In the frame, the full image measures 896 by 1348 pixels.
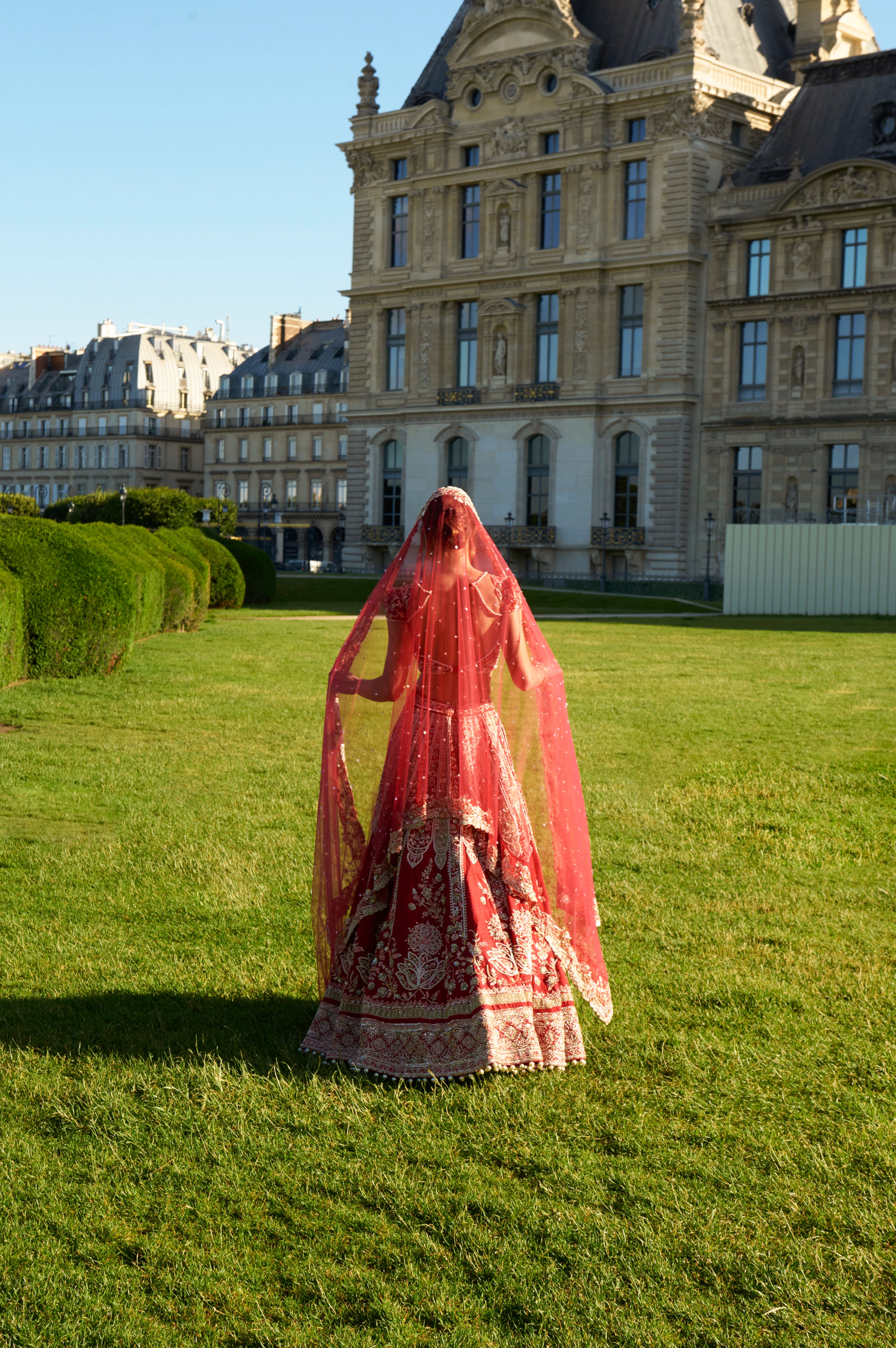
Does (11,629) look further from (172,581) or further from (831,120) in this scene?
(831,120)

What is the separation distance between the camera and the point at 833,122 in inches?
2082

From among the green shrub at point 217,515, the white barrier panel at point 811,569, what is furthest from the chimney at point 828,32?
the green shrub at point 217,515

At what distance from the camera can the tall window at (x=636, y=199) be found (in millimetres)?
54625

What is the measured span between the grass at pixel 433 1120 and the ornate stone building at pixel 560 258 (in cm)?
4682

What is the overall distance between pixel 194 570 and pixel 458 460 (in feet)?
116

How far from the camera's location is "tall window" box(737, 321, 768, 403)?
52844 millimetres

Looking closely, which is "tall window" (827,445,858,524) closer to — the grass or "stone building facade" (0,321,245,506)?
the grass

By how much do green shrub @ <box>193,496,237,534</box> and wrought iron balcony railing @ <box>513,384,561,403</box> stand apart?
20675 mm

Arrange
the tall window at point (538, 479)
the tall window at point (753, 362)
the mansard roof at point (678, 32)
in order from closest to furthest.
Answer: the tall window at point (753, 362) < the mansard roof at point (678, 32) < the tall window at point (538, 479)

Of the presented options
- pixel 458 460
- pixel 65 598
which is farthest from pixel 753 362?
pixel 65 598

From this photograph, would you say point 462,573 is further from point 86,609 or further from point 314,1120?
point 86,609

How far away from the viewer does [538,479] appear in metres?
59.0

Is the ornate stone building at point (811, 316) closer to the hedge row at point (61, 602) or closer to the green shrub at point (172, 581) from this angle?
the green shrub at point (172, 581)

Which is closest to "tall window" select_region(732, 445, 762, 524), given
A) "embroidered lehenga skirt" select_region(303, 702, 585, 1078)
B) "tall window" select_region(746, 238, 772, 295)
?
"tall window" select_region(746, 238, 772, 295)
